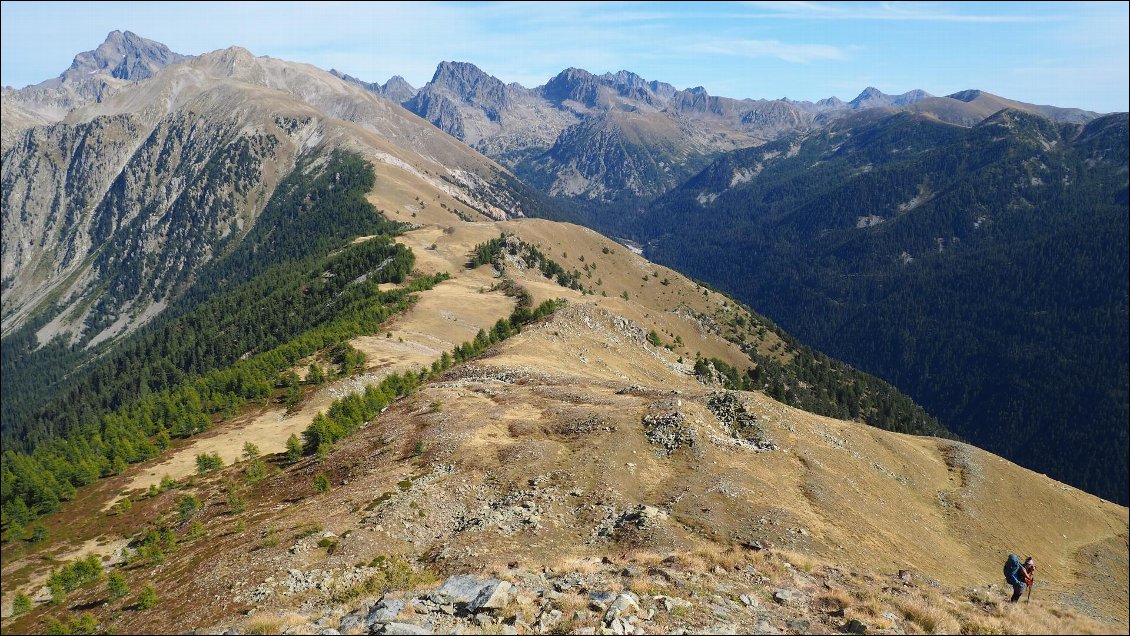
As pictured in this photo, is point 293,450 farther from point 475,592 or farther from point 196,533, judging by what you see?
point 475,592

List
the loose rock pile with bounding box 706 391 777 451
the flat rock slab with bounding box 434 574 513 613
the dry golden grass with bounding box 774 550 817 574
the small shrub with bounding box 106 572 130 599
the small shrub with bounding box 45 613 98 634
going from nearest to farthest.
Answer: the flat rock slab with bounding box 434 574 513 613 → the small shrub with bounding box 45 613 98 634 → the dry golden grass with bounding box 774 550 817 574 → the small shrub with bounding box 106 572 130 599 → the loose rock pile with bounding box 706 391 777 451

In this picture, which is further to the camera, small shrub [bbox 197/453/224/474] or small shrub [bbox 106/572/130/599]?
small shrub [bbox 197/453/224/474]

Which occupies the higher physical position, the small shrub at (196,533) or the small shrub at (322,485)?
the small shrub at (322,485)

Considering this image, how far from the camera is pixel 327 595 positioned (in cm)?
2830

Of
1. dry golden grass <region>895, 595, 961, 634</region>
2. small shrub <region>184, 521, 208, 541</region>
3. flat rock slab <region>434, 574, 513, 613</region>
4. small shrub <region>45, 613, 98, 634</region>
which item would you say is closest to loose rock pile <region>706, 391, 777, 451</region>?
dry golden grass <region>895, 595, 961, 634</region>

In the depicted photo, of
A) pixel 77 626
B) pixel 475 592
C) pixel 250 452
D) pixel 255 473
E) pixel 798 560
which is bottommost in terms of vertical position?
pixel 250 452

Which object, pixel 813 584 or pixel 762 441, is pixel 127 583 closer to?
pixel 813 584

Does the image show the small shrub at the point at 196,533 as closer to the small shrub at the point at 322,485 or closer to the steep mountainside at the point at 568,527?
the steep mountainside at the point at 568,527

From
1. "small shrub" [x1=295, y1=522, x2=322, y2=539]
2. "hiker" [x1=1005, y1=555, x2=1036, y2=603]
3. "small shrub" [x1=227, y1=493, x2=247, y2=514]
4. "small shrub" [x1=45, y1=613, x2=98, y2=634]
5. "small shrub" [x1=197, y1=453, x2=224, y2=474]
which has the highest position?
"hiker" [x1=1005, y1=555, x2=1036, y2=603]

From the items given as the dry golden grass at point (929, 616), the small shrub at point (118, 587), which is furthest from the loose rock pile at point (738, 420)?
the small shrub at point (118, 587)

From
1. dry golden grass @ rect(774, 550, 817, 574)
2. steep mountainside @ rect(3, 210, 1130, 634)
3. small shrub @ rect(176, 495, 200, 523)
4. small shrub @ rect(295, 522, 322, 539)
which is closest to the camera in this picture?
steep mountainside @ rect(3, 210, 1130, 634)

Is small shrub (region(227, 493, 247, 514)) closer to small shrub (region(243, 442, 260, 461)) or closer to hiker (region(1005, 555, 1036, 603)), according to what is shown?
small shrub (region(243, 442, 260, 461))

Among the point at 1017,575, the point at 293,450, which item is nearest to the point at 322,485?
the point at 293,450

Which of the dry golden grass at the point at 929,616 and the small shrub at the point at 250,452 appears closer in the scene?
the dry golden grass at the point at 929,616
